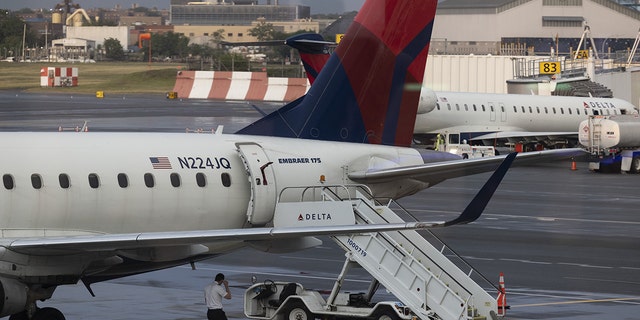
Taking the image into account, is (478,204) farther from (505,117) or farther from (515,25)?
(515,25)

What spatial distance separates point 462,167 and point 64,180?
8.61 meters

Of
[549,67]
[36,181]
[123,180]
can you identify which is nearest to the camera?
[36,181]

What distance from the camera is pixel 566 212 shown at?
5075cm

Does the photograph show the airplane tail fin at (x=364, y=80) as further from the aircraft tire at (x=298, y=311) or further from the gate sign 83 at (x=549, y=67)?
the gate sign 83 at (x=549, y=67)

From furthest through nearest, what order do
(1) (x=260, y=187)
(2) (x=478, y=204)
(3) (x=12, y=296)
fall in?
(1) (x=260, y=187)
(3) (x=12, y=296)
(2) (x=478, y=204)

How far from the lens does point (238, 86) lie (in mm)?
138000

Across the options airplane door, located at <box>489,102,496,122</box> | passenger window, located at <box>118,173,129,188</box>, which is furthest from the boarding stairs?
airplane door, located at <box>489,102,496,122</box>

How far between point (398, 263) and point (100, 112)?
83350 mm

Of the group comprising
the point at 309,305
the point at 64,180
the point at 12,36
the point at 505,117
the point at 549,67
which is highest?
the point at 12,36

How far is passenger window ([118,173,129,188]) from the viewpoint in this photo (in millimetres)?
26984

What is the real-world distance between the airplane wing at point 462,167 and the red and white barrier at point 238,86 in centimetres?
10007

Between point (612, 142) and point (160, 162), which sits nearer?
point (160, 162)

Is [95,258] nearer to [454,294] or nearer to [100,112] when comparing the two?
[454,294]

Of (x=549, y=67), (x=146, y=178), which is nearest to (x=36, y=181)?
(x=146, y=178)
